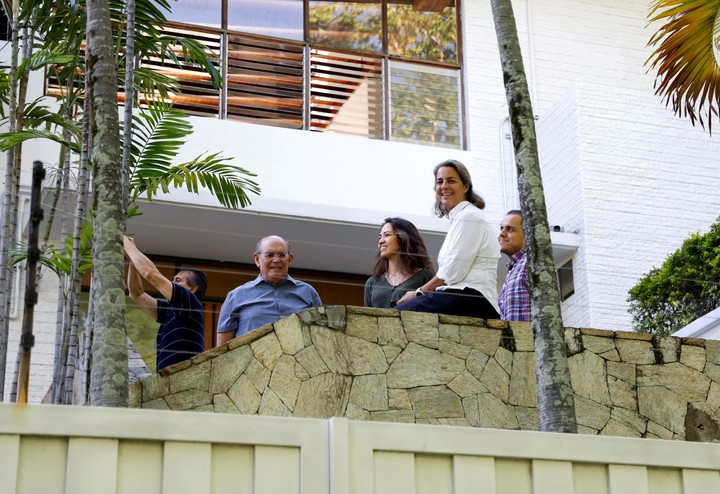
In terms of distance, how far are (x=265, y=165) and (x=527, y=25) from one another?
12.4 feet

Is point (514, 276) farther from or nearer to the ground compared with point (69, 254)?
nearer to the ground

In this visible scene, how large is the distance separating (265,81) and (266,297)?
20.7ft

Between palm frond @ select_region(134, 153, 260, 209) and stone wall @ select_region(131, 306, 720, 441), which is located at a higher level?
palm frond @ select_region(134, 153, 260, 209)

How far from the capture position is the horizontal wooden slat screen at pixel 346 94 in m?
13.6

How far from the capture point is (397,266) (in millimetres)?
7816

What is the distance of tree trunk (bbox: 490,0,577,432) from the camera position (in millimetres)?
5852

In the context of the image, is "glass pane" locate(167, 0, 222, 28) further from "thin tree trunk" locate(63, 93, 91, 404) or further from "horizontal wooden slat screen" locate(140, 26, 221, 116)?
"thin tree trunk" locate(63, 93, 91, 404)

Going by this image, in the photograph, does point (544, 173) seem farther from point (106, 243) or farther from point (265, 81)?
point (106, 243)

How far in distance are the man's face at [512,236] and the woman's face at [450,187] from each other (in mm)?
318

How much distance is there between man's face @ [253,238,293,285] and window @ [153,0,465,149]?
17.9 ft

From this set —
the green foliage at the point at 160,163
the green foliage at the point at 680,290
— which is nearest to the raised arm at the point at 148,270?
the green foliage at the point at 160,163

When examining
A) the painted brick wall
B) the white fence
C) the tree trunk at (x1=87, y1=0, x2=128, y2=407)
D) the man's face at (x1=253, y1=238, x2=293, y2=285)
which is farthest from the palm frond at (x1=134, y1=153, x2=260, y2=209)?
the white fence

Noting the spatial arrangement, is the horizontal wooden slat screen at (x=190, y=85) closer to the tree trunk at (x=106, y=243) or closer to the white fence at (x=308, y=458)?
the tree trunk at (x=106, y=243)

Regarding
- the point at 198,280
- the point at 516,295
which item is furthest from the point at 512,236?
the point at 198,280
